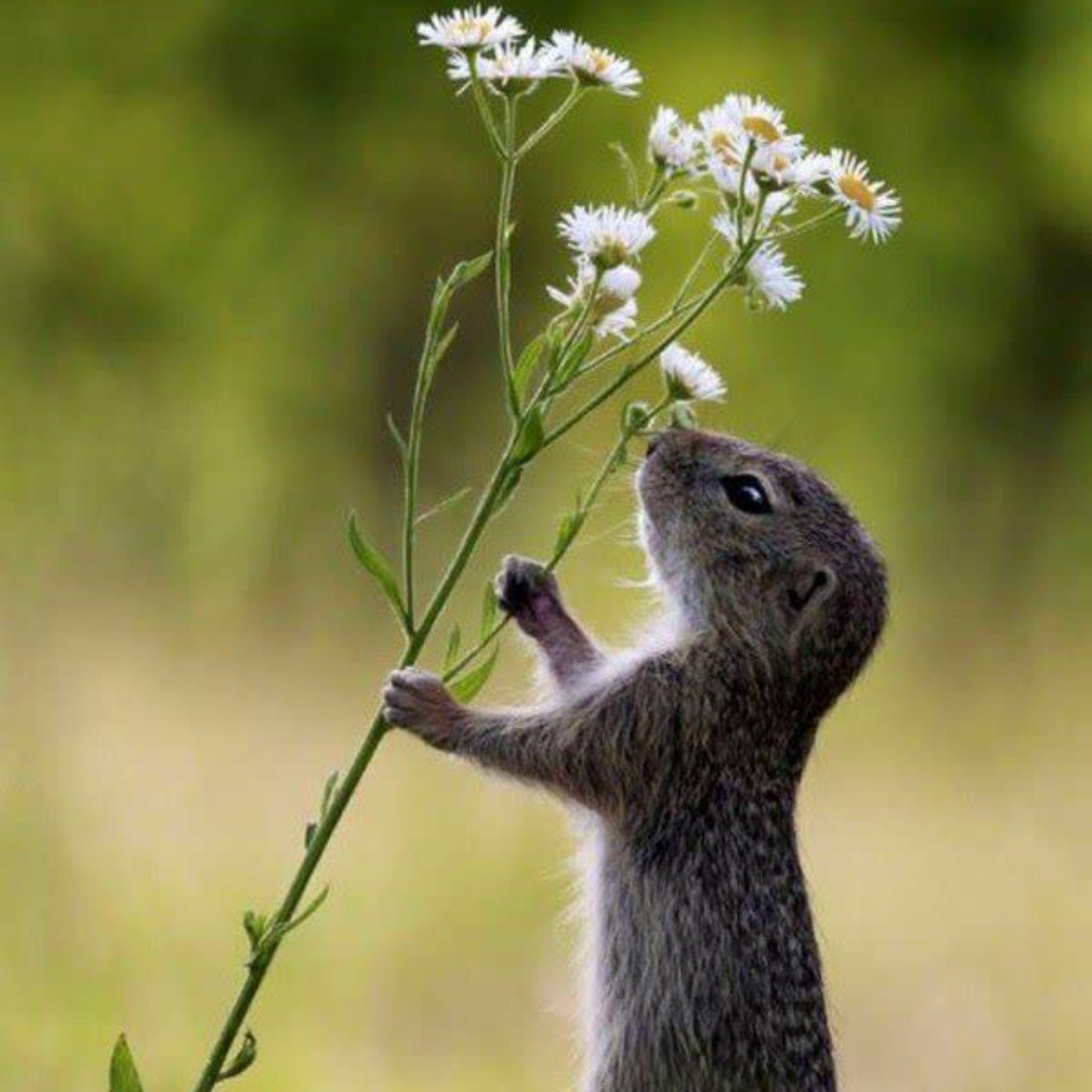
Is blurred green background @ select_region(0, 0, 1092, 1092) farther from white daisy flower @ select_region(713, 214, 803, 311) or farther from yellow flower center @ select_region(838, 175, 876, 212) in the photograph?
yellow flower center @ select_region(838, 175, 876, 212)

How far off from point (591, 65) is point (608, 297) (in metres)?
0.23

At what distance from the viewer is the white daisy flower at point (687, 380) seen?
8.70 feet

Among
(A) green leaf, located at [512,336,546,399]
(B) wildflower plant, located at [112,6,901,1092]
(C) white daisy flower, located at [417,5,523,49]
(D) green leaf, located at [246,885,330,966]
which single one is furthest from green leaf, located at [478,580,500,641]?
(C) white daisy flower, located at [417,5,523,49]

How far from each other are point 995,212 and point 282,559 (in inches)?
155

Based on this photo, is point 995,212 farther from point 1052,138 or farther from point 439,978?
point 439,978

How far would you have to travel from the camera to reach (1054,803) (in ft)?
23.1

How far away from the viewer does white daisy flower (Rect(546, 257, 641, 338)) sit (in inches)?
99.1

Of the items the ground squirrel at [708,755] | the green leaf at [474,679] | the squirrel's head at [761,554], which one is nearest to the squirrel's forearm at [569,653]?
the ground squirrel at [708,755]

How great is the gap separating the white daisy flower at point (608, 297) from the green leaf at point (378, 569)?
12.3 inches

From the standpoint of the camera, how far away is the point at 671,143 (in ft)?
8.47

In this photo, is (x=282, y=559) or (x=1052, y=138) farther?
(x=1052, y=138)

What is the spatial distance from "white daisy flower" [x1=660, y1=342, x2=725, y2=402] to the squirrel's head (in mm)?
562

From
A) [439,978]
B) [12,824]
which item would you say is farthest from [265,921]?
[439,978]

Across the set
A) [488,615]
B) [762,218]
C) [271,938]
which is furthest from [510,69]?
[271,938]
